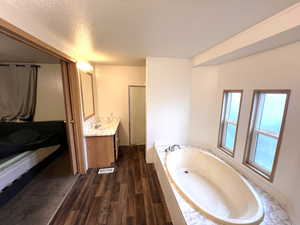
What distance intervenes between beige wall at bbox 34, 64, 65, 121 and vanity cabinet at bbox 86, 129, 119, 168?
1475 millimetres

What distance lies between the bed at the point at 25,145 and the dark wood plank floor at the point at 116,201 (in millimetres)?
930

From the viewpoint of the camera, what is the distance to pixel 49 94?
332 cm

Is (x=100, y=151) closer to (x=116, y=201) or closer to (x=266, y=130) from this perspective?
(x=116, y=201)

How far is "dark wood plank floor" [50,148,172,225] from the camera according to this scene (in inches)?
63.5

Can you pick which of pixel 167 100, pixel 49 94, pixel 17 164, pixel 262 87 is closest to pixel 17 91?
pixel 49 94

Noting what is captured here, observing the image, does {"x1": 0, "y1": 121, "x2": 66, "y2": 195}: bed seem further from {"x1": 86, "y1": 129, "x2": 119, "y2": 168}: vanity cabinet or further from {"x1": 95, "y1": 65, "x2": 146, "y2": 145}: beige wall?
{"x1": 95, "y1": 65, "x2": 146, "y2": 145}: beige wall

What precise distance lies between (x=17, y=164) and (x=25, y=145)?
0.51 meters

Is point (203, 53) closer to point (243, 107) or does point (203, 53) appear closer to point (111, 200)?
point (243, 107)

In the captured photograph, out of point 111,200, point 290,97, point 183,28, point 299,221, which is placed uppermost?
point 183,28

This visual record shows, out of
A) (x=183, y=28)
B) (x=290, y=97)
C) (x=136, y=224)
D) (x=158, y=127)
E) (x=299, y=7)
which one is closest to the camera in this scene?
(x=299, y=7)

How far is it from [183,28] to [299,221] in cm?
220

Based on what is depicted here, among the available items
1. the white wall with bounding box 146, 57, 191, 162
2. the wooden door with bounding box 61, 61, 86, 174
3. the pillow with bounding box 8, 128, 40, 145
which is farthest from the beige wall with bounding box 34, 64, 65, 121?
the white wall with bounding box 146, 57, 191, 162

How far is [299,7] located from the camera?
965 millimetres

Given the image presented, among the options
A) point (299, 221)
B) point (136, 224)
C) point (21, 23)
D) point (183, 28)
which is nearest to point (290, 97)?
point (299, 221)
